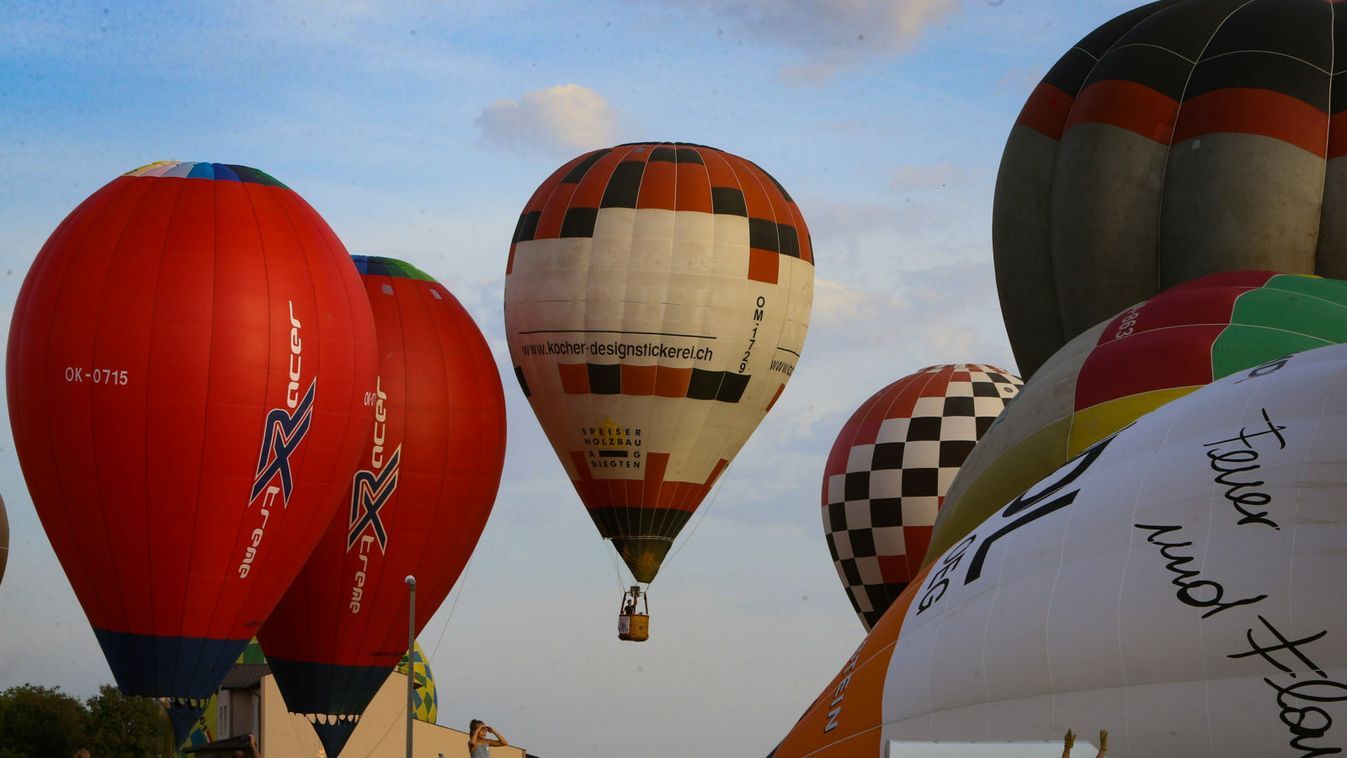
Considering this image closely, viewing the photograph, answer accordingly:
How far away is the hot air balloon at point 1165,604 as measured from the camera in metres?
6.59

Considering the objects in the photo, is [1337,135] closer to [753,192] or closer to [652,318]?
[753,192]

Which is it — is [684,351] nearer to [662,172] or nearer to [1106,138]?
[662,172]

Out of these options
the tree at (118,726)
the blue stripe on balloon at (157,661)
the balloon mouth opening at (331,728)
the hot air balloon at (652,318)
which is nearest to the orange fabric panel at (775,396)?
the hot air balloon at (652,318)

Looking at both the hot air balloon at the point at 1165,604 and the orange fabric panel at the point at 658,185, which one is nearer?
the hot air balloon at the point at 1165,604

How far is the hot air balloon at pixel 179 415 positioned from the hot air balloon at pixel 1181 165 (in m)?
6.60

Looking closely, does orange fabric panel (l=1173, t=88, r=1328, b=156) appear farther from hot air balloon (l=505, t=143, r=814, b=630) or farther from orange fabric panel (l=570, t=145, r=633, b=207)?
orange fabric panel (l=570, t=145, r=633, b=207)

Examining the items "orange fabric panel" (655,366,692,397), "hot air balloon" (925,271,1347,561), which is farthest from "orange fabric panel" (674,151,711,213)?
"hot air balloon" (925,271,1347,561)

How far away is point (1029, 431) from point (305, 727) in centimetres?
2194

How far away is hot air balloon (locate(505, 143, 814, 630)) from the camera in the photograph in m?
21.9

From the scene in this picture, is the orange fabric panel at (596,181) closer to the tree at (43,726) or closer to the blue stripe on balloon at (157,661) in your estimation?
the blue stripe on balloon at (157,661)

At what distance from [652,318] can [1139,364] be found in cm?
1169

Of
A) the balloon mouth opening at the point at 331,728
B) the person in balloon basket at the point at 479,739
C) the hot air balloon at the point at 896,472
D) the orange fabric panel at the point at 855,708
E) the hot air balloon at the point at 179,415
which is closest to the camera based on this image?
the orange fabric panel at the point at 855,708


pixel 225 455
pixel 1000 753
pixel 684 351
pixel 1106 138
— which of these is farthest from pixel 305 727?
pixel 1000 753

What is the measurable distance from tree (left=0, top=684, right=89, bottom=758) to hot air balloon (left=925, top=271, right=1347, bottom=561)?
22.2 metres
